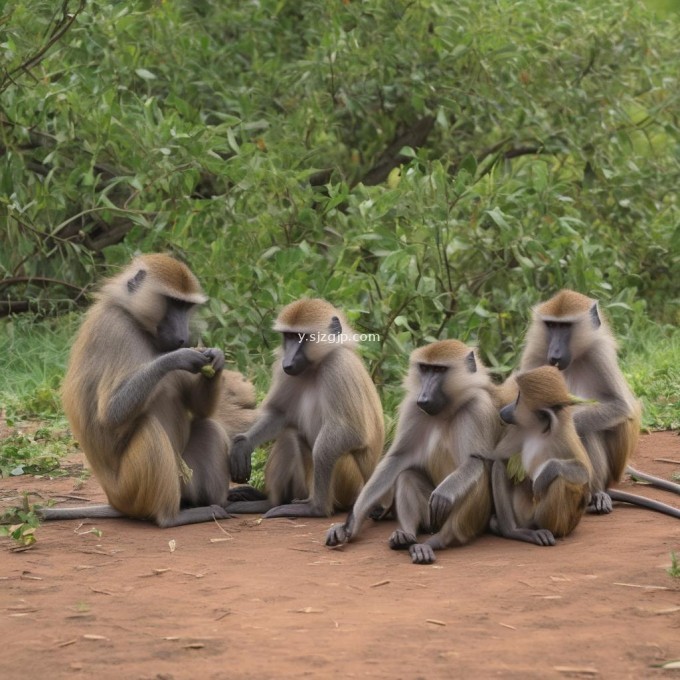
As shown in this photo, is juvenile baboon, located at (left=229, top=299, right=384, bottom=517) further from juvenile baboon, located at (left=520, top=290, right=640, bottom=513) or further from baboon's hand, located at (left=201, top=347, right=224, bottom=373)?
juvenile baboon, located at (left=520, top=290, right=640, bottom=513)

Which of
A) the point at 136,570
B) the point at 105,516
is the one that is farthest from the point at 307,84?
the point at 136,570

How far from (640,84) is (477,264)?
3.48 m

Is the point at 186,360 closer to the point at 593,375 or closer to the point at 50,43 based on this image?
the point at 593,375

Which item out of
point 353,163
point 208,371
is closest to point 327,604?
point 208,371

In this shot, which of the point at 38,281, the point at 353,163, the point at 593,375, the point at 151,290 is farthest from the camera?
the point at 353,163

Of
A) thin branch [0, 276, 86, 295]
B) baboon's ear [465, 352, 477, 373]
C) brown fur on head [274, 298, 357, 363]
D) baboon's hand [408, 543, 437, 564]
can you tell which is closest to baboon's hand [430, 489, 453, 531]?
baboon's hand [408, 543, 437, 564]

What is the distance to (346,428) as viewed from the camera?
6008 millimetres

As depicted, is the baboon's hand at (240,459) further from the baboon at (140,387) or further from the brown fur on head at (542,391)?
the brown fur on head at (542,391)

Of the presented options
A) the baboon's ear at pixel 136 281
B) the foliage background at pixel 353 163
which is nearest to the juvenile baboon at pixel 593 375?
the foliage background at pixel 353 163

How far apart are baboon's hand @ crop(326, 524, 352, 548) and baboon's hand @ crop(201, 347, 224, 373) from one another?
1032 millimetres

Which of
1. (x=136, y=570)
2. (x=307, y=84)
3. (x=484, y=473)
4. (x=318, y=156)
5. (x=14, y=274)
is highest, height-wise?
(x=307, y=84)

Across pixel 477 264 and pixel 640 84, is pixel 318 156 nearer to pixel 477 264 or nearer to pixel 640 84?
pixel 477 264

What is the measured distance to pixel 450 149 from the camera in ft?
36.7

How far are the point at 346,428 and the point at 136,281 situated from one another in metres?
Answer: 1.33
